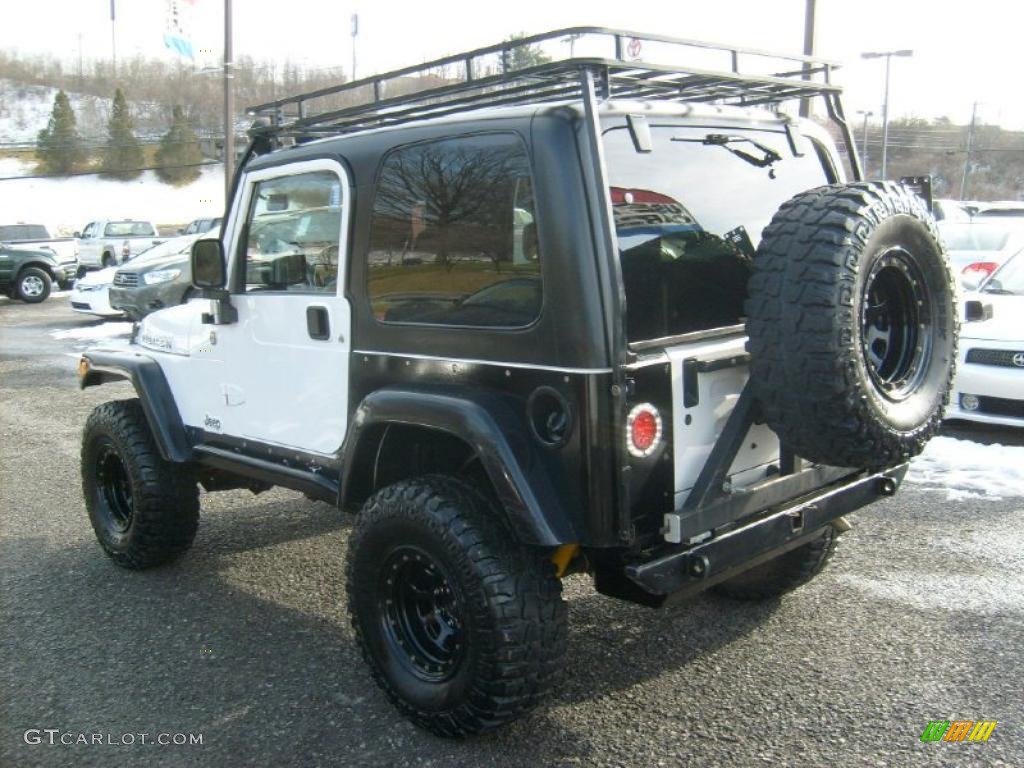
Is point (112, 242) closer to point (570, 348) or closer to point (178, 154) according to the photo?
point (570, 348)

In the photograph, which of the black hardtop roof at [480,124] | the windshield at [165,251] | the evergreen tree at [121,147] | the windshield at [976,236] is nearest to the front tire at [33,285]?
the windshield at [165,251]

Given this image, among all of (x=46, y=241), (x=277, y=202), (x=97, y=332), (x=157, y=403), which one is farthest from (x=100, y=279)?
(x=277, y=202)

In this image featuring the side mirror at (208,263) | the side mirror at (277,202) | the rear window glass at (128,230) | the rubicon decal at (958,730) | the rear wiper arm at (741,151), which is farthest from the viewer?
the rear window glass at (128,230)

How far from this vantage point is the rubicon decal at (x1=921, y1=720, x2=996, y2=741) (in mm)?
3055

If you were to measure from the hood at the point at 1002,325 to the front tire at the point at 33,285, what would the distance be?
1972 centimetres

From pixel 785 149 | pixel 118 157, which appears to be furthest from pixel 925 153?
pixel 785 149

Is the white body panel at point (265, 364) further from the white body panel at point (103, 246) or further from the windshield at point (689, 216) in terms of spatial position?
the white body panel at point (103, 246)

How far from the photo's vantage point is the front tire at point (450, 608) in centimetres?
284

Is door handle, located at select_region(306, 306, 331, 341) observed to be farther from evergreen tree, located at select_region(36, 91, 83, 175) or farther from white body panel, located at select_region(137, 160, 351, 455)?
evergreen tree, located at select_region(36, 91, 83, 175)

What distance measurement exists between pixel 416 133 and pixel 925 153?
60995 millimetres

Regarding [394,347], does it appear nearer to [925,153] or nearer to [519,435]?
[519,435]

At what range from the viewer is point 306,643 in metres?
3.90

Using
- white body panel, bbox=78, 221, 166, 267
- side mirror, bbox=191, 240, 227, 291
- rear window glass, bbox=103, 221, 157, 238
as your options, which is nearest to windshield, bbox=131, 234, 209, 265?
white body panel, bbox=78, 221, 166, 267

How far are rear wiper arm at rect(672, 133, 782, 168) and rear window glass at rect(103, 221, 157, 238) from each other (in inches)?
1049
